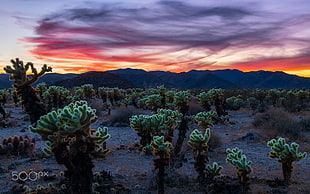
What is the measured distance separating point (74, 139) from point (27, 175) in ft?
10.4

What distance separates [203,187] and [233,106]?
21296mm

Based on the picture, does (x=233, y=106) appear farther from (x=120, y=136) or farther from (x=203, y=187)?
(x=203, y=187)

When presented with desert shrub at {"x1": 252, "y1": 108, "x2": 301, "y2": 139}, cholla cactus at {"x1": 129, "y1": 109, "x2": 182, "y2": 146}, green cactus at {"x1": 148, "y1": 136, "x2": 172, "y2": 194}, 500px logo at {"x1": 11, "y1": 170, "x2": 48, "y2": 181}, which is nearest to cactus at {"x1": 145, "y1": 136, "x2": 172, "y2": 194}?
green cactus at {"x1": 148, "y1": 136, "x2": 172, "y2": 194}

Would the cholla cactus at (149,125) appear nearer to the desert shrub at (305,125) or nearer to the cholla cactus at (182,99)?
the cholla cactus at (182,99)

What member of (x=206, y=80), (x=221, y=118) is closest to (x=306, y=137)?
(x=221, y=118)

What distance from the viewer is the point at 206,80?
154 metres

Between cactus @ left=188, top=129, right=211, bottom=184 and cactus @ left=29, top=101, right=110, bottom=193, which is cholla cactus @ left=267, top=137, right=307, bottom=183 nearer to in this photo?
cactus @ left=188, top=129, right=211, bottom=184

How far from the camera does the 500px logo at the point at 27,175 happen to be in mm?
6660

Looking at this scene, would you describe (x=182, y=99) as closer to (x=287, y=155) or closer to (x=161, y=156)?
(x=287, y=155)

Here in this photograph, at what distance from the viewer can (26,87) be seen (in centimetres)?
696

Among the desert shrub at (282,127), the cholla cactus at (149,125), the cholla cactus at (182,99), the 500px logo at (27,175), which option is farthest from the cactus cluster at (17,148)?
the desert shrub at (282,127)

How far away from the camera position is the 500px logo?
6.66m

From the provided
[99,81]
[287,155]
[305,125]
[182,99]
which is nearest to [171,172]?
[287,155]

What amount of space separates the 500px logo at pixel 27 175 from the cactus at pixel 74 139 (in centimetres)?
255
